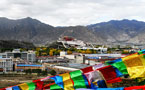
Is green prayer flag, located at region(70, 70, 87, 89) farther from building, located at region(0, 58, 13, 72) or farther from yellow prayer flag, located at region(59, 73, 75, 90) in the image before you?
building, located at region(0, 58, 13, 72)

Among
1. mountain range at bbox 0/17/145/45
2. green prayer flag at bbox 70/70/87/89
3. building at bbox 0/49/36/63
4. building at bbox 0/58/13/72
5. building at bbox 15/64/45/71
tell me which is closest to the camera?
green prayer flag at bbox 70/70/87/89

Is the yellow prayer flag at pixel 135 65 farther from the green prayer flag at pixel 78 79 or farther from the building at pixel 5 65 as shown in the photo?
the building at pixel 5 65

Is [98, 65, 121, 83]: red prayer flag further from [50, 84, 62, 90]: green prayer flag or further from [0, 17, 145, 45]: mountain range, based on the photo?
[0, 17, 145, 45]: mountain range

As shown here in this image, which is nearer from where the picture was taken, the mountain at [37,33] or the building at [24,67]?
the building at [24,67]

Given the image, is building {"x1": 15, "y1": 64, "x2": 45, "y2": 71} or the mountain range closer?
building {"x1": 15, "y1": 64, "x2": 45, "y2": 71}

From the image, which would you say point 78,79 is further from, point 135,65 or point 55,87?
point 135,65

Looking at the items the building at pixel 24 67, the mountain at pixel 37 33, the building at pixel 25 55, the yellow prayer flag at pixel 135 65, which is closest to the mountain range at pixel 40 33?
the mountain at pixel 37 33

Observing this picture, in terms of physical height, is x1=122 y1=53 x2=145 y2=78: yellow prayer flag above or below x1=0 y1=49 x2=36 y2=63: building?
above

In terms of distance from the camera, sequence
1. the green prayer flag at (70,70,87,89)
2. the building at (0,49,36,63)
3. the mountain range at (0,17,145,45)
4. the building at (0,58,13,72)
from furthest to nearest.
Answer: the mountain range at (0,17,145,45), the building at (0,49,36,63), the building at (0,58,13,72), the green prayer flag at (70,70,87,89)

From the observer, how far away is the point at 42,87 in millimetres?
1683

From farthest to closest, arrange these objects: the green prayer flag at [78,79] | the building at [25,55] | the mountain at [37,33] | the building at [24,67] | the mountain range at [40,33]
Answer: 1. the mountain at [37,33]
2. the mountain range at [40,33]
3. the building at [25,55]
4. the building at [24,67]
5. the green prayer flag at [78,79]

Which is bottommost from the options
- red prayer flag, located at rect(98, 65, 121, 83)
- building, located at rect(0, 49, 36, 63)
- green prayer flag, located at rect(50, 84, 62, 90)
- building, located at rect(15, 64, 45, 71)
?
building, located at rect(15, 64, 45, 71)

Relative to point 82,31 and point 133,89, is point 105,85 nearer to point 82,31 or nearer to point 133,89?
point 133,89

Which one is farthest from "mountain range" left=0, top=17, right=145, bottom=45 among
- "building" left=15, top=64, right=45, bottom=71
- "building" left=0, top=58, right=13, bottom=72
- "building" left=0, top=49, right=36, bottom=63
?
"building" left=0, top=58, right=13, bottom=72
